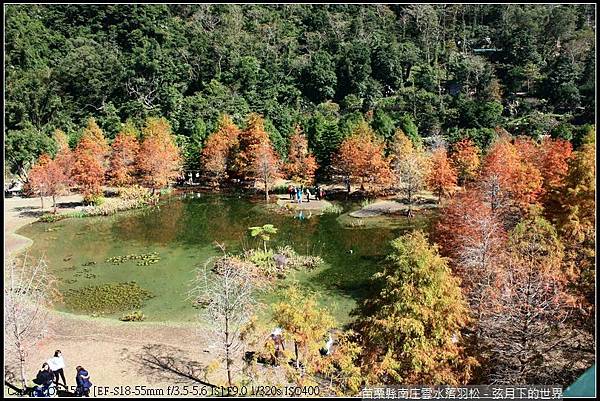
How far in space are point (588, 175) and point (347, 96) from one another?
127 ft

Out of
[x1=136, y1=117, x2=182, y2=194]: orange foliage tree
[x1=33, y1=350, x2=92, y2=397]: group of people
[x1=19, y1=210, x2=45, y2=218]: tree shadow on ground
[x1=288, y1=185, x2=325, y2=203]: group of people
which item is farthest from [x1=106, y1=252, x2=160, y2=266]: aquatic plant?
[x1=33, y1=350, x2=92, y2=397]: group of people

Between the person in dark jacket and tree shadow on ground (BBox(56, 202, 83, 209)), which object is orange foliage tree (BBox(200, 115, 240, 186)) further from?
the person in dark jacket

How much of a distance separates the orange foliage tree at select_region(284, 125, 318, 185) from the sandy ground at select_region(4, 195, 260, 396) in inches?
722

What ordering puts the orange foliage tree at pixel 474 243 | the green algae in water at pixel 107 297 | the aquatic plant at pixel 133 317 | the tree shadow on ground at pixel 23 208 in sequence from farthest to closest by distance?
the tree shadow on ground at pixel 23 208, the green algae in water at pixel 107 297, the aquatic plant at pixel 133 317, the orange foliage tree at pixel 474 243

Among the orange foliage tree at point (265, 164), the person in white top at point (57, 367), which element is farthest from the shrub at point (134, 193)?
the person in white top at point (57, 367)

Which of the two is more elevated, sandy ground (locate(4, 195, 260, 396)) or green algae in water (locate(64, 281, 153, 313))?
sandy ground (locate(4, 195, 260, 396))

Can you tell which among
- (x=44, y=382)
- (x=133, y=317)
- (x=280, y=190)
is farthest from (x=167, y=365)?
(x=280, y=190)

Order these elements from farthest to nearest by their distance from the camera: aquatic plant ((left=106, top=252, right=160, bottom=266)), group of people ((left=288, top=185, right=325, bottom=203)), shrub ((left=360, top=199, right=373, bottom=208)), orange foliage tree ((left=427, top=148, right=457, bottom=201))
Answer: group of people ((left=288, top=185, right=325, bottom=203))
shrub ((left=360, top=199, right=373, bottom=208))
orange foliage tree ((left=427, top=148, right=457, bottom=201))
aquatic plant ((left=106, top=252, right=160, bottom=266))

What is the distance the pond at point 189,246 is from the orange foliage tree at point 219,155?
9.82 feet

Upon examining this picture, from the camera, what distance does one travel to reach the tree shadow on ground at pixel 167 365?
14.5 metres

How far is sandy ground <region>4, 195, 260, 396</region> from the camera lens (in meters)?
14.5

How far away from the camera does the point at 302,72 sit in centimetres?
5872

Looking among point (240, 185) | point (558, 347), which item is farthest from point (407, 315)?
point (240, 185)

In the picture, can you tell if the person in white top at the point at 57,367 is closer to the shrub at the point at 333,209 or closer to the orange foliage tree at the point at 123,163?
the shrub at the point at 333,209
